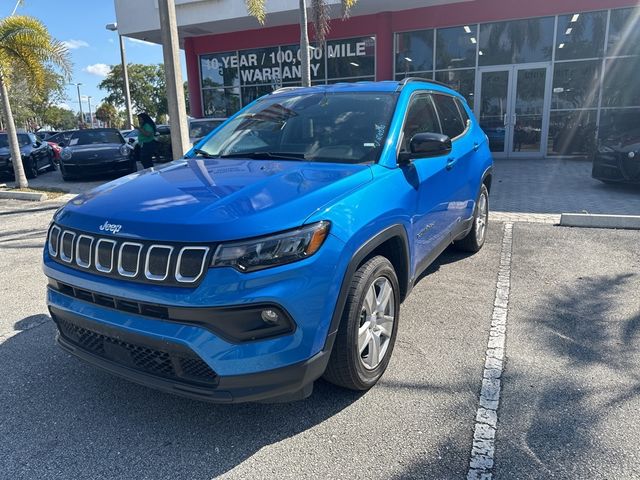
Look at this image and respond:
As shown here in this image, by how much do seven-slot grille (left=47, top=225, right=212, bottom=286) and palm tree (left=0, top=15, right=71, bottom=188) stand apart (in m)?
10.7

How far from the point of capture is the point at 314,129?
3.69 m

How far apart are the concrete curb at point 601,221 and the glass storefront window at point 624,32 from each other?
380 inches

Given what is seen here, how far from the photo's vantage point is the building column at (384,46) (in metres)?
15.9

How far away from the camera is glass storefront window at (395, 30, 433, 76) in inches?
622

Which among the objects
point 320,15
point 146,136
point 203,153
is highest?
point 320,15

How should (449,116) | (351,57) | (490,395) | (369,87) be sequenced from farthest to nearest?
(351,57) < (449,116) < (369,87) < (490,395)

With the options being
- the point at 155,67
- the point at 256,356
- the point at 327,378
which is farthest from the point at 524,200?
the point at 155,67

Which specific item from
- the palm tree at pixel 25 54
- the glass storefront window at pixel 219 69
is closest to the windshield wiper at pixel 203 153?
the palm tree at pixel 25 54

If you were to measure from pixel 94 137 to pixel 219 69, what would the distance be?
6901mm

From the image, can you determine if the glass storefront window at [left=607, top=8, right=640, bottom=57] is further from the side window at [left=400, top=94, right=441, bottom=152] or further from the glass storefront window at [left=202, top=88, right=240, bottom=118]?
the side window at [left=400, top=94, right=441, bottom=152]

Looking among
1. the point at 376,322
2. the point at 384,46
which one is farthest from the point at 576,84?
the point at 376,322

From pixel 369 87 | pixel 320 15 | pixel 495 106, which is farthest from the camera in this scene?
pixel 495 106

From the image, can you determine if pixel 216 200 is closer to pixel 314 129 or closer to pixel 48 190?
pixel 314 129

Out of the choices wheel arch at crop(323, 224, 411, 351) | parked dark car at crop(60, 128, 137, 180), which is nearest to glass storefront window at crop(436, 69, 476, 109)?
parked dark car at crop(60, 128, 137, 180)
